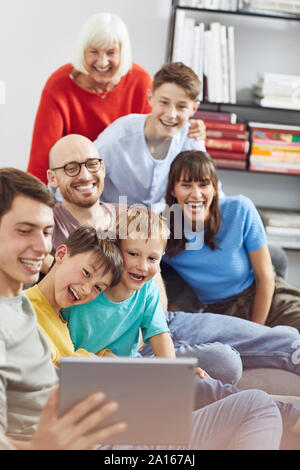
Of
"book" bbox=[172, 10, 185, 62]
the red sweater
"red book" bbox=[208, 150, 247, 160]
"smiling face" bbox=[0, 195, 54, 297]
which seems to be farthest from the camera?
"red book" bbox=[208, 150, 247, 160]

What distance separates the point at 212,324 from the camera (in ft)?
5.73

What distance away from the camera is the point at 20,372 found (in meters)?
0.97

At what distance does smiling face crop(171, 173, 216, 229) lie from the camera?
182 cm

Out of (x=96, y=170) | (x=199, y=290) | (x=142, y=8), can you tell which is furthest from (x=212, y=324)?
(x=142, y=8)

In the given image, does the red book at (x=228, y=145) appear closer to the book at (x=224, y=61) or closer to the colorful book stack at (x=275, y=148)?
the colorful book stack at (x=275, y=148)

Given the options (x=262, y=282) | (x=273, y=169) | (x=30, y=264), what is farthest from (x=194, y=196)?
(x=273, y=169)

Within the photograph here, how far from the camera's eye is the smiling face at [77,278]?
1.24 m

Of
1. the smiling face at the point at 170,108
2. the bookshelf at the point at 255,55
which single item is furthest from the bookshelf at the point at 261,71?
the smiling face at the point at 170,108

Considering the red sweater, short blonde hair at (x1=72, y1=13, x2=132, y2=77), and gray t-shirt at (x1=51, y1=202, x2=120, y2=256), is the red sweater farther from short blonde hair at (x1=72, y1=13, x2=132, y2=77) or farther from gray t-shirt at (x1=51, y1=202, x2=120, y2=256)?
gray t-shirt at (x1=51, y1=202, x2=120, y2=256)

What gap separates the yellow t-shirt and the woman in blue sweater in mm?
700

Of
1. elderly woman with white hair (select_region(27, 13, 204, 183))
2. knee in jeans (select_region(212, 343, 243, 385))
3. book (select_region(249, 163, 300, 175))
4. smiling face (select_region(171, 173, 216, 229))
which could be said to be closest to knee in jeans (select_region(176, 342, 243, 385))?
knee in jeans (select_region(212, 343, 243, 385))

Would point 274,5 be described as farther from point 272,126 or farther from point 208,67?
point 272,126

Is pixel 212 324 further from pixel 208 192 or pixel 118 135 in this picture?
pixel 118 135

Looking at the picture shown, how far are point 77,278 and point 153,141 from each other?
2.77ft
